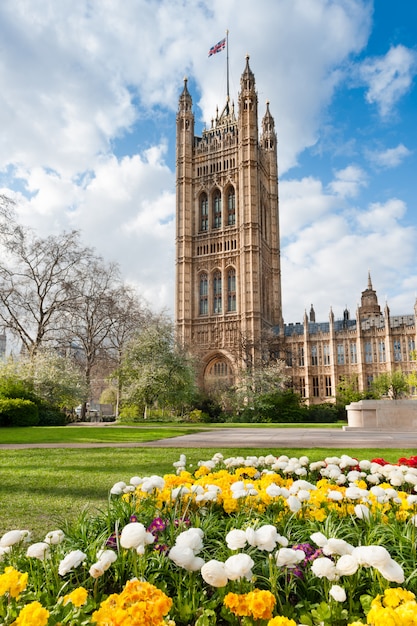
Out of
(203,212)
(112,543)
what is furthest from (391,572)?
(203,212)

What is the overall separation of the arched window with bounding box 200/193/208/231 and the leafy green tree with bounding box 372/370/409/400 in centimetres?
2862

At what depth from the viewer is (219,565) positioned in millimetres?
1933

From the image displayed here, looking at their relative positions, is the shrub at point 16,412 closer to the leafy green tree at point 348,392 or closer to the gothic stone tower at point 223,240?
the leafy green tree at point 348,392

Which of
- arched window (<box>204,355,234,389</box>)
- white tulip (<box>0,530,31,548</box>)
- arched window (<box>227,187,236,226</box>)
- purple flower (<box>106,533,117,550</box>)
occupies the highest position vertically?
arched window (<box>227,187,236,226</box>)

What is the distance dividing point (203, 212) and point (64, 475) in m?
56.8

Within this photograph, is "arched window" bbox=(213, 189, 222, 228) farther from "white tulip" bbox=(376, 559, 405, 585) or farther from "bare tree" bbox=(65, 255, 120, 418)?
"white tulip" bbox=(376, 559, 405, 585)

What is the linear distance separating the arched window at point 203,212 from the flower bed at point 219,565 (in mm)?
58253

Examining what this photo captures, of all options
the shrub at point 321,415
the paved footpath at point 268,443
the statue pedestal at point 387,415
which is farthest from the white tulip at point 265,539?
the shrub at point 321,415

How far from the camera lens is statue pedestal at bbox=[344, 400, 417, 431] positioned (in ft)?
56.1

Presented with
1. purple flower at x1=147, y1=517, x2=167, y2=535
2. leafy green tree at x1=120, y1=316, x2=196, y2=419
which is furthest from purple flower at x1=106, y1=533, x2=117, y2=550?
leafy green tree at x1=120, y1=316, x2=196, y2=419

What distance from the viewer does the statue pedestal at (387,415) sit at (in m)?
17.1

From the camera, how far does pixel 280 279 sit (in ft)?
210

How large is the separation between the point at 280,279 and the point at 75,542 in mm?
62412

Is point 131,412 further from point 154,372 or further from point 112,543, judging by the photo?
point 112,543
